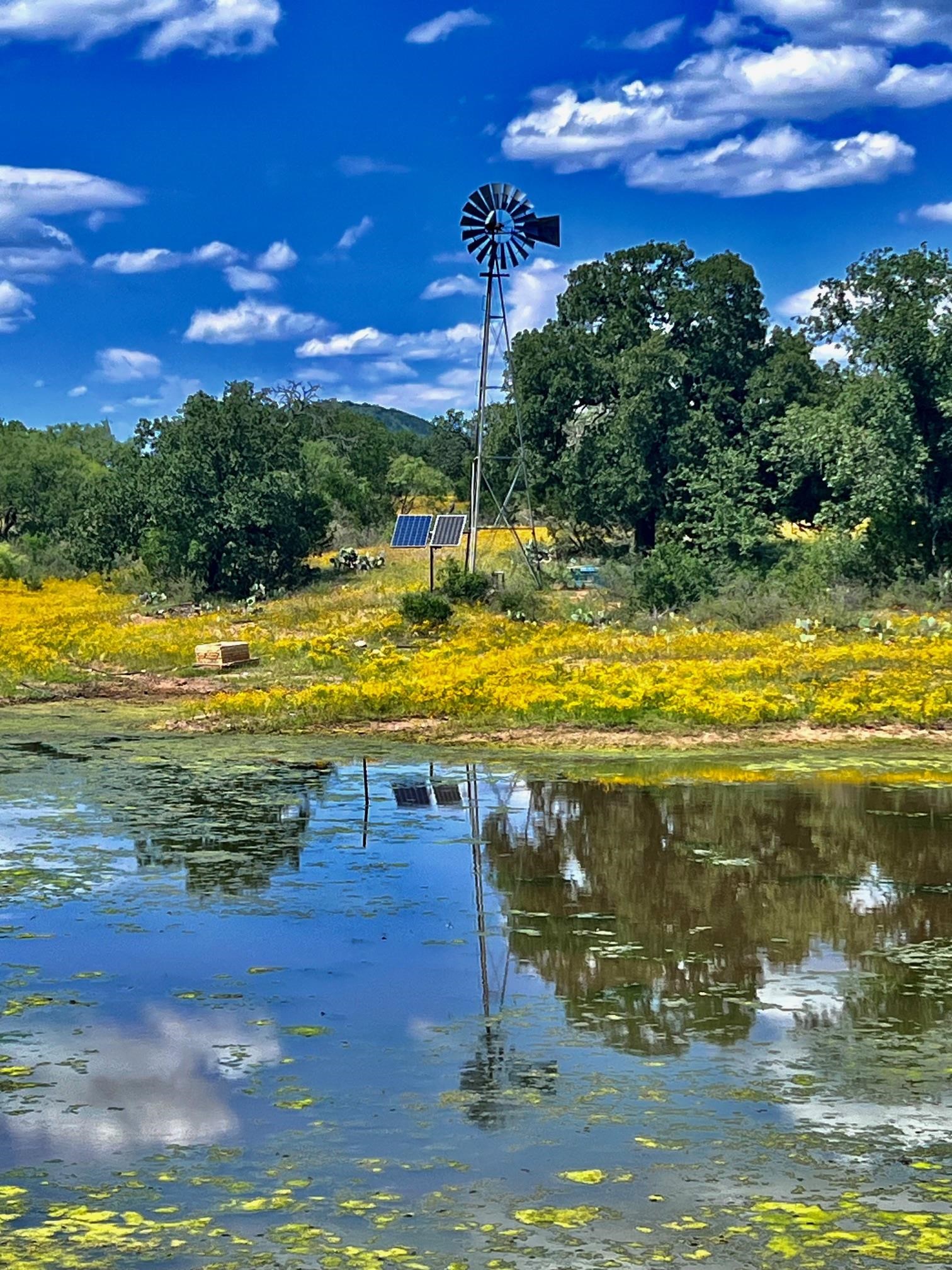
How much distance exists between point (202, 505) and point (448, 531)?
7.21m

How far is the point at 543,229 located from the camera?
36.5 metres

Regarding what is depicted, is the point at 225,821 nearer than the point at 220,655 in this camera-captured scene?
Yes

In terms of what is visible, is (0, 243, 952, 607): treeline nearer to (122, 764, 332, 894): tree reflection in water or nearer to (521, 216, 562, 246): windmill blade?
(521, 216, 562, 246): windmill blade

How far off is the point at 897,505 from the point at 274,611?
14678 mm

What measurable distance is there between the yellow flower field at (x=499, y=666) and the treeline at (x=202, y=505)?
401 cm

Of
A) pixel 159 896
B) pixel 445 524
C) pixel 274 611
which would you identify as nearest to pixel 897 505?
pixel 445 524

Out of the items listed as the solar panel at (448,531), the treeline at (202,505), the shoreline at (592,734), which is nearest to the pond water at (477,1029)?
the shoreline at (592,734)

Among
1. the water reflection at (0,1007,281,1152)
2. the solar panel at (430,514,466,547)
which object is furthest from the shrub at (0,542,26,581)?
the water reflection at (0,1007,281,1152)

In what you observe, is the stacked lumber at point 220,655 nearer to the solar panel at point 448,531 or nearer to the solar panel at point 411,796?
the solar panel at point 448,531

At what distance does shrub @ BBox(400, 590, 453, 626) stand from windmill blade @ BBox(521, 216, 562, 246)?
10.0m

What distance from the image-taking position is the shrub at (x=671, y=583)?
34.5 metres

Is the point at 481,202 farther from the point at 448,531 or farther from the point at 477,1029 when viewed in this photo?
the point at 477,1029

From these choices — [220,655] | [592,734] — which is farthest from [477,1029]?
[220,655]

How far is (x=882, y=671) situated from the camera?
23641 millimetres
